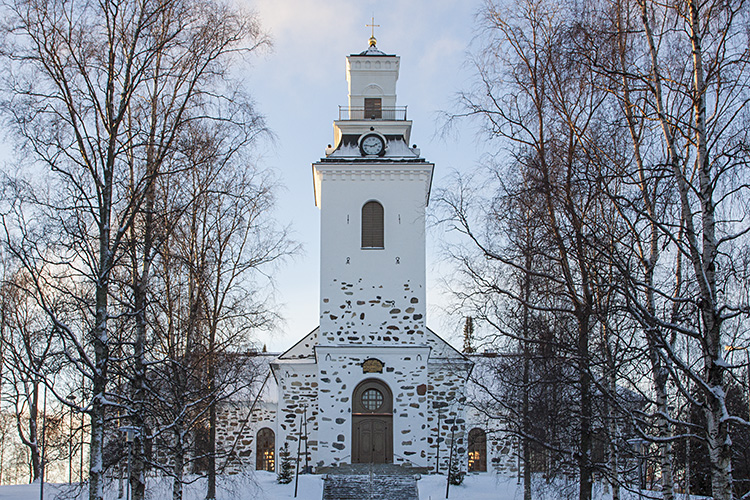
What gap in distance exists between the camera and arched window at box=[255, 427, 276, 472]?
3034cm

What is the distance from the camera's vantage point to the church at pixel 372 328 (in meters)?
23.7

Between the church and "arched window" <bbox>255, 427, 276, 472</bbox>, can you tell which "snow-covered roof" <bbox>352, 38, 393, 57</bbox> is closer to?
the church

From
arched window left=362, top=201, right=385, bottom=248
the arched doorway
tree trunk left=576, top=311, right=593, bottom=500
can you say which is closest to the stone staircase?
the arched doorway

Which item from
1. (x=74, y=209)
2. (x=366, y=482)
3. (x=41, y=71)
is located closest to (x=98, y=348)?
(x=74, y=209)

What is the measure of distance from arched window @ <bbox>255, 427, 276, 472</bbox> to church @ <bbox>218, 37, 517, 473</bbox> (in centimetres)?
518

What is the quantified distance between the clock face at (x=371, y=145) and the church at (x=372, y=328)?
0.04 meters

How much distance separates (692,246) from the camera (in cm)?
783

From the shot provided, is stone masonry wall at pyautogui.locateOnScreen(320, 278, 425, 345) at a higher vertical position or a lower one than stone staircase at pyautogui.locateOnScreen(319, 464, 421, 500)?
higher

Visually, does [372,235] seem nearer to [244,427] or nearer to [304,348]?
[304,348]

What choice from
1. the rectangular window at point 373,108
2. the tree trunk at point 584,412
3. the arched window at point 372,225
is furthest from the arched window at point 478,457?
the tree trunk at point 584,412

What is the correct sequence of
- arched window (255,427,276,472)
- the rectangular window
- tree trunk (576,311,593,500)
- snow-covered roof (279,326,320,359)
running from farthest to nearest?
arched window (255,427,276,472)
the rectangular window
snow-covered roof (279,326,320,359)
tree trunk (576,311,593,500)

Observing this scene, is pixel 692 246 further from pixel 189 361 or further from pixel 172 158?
pixel 189 361

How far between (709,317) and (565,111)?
4293 mm

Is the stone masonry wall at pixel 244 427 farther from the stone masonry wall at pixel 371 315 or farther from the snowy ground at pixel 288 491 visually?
the snowy ground at pixel 288 491
